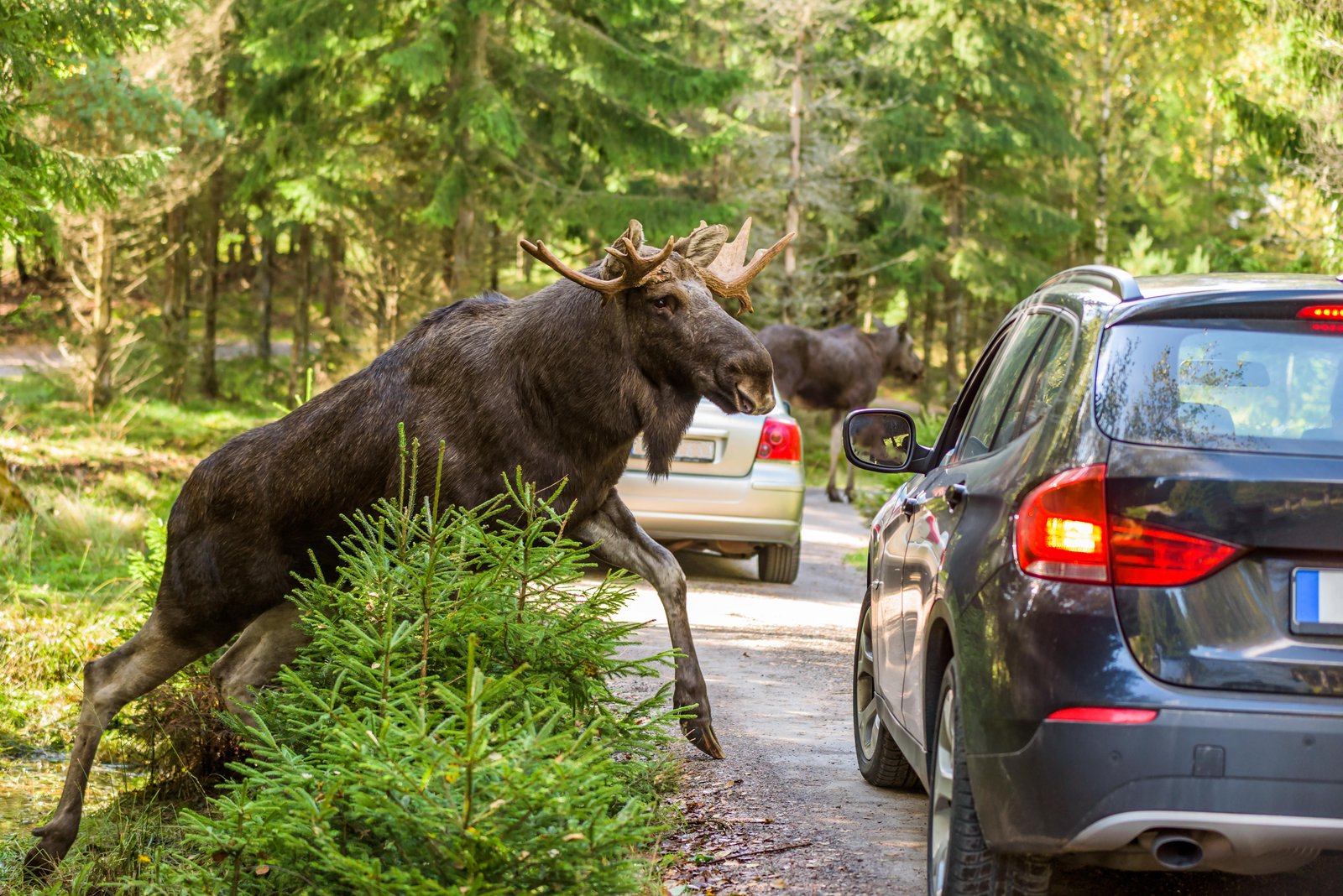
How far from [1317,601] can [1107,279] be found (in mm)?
1184

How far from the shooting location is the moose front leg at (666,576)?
20.1 feet

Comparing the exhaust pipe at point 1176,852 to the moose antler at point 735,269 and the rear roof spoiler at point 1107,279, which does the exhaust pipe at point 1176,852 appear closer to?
the rear roof spoiler at point 1107,279

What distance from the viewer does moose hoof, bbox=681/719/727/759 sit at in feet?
20.0

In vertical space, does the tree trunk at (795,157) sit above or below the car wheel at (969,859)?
above

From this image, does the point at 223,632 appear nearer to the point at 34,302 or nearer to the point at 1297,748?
the point at 1297,748

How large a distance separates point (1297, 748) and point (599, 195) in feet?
66.3

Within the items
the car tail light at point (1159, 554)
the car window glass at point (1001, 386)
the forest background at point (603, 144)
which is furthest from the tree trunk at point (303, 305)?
the car tail light at point (1159, 554)

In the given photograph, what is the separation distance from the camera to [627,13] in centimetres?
2214

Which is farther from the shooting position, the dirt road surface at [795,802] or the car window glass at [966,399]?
the car window glass at [966,399]

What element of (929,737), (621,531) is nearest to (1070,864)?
(929,737)

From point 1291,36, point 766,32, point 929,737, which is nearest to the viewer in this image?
point 929,737

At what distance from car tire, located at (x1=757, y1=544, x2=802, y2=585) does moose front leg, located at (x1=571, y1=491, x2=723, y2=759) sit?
232 inches

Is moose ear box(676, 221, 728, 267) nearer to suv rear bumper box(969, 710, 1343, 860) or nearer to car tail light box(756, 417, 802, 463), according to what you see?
suv rear bumper box(969, 710, 1343, 860)

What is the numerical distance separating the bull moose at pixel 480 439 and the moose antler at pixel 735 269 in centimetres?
21
